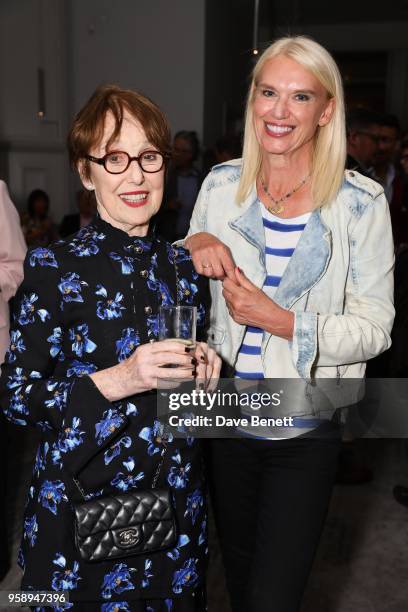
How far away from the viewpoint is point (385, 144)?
13.4ft

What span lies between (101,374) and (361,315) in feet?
2.19

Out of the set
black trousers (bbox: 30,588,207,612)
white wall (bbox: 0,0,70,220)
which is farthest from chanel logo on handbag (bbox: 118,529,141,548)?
white wall (bbox: 0,0,70,220)

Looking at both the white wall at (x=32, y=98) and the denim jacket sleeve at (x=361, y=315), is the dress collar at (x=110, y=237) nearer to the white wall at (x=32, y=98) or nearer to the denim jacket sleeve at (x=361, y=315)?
the denim jacket sleeve at (x=361, y=315)

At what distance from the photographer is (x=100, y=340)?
143 centimetres

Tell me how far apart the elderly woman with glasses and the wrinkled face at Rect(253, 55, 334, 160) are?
30 centimetres

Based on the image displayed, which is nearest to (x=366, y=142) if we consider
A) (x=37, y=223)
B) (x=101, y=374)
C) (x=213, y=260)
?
(x=213, y=260)

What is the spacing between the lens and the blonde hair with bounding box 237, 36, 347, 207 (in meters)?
1.60

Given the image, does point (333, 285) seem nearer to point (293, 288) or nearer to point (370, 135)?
point (293, 288)

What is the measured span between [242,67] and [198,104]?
3.62 metres

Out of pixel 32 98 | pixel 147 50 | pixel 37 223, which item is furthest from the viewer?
pixel 147 50

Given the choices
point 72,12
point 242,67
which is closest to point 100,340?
point 72,12

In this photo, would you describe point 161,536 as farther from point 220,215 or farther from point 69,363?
point 220,215

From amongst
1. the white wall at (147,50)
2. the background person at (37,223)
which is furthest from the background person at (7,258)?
the white wall at (147,50)

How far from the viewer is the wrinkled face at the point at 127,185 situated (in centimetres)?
144
